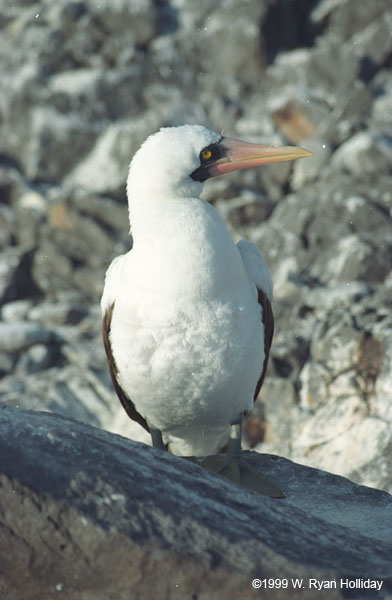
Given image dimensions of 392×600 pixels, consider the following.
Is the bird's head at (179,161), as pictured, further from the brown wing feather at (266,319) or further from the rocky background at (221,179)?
the rocky background at (221,179)

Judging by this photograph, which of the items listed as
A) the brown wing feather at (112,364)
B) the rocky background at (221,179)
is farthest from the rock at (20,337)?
the brown wing feather at (112,364)

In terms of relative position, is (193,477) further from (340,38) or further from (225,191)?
(340,38)

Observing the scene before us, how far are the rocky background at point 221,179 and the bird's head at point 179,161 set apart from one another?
4.63 metres

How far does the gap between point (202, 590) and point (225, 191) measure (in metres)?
11.5

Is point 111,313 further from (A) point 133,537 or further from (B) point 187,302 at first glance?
(A) point 133,537

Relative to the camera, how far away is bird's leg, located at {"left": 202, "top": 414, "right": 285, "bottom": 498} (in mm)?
3611

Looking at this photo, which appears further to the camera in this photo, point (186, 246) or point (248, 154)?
point (248, 154)

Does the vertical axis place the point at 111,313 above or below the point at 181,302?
below

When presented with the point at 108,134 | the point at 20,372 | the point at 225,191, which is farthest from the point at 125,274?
the point at 108,134

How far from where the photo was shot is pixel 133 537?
2279 millimetres

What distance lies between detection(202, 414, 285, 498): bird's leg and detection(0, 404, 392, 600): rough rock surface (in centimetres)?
95

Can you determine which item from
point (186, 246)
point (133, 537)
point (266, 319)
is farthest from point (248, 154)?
point (133, 537)

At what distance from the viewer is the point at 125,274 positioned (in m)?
3.79

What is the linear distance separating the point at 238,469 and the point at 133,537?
1633 mm
